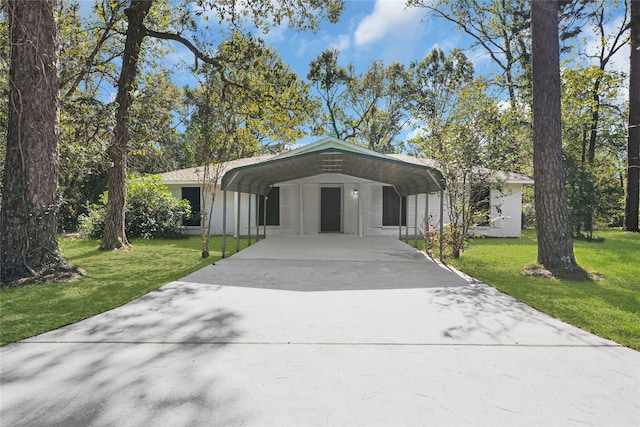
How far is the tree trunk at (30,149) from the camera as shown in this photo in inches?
224

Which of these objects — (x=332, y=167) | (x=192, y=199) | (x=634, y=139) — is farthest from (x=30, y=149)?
(x=634, y=139)

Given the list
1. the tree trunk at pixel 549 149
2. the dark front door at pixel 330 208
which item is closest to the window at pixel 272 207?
the dark front door at pixel 330 208

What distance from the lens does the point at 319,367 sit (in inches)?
113

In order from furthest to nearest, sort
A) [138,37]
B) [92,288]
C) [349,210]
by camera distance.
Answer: [349,210]
[138,37]
[92,288]

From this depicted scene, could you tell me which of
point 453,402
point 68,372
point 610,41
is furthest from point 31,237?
point 610,41

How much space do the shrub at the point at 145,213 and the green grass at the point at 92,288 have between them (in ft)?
9.19

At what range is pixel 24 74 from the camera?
230 inches

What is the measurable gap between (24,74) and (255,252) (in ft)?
19.6

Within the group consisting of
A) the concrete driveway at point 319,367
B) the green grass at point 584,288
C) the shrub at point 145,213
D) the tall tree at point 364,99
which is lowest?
the concrete driveway at point 319,367

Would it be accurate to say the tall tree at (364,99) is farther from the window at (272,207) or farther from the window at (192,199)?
the window at (192,199)

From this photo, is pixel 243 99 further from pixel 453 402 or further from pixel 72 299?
pixel 453 402

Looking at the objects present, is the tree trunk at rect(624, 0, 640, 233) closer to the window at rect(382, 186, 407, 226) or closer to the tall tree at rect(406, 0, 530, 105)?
the tall tree at rect(406, 0, 530, 105)

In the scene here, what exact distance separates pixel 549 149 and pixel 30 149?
9193mm

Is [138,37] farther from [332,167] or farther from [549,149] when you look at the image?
[549,149]
